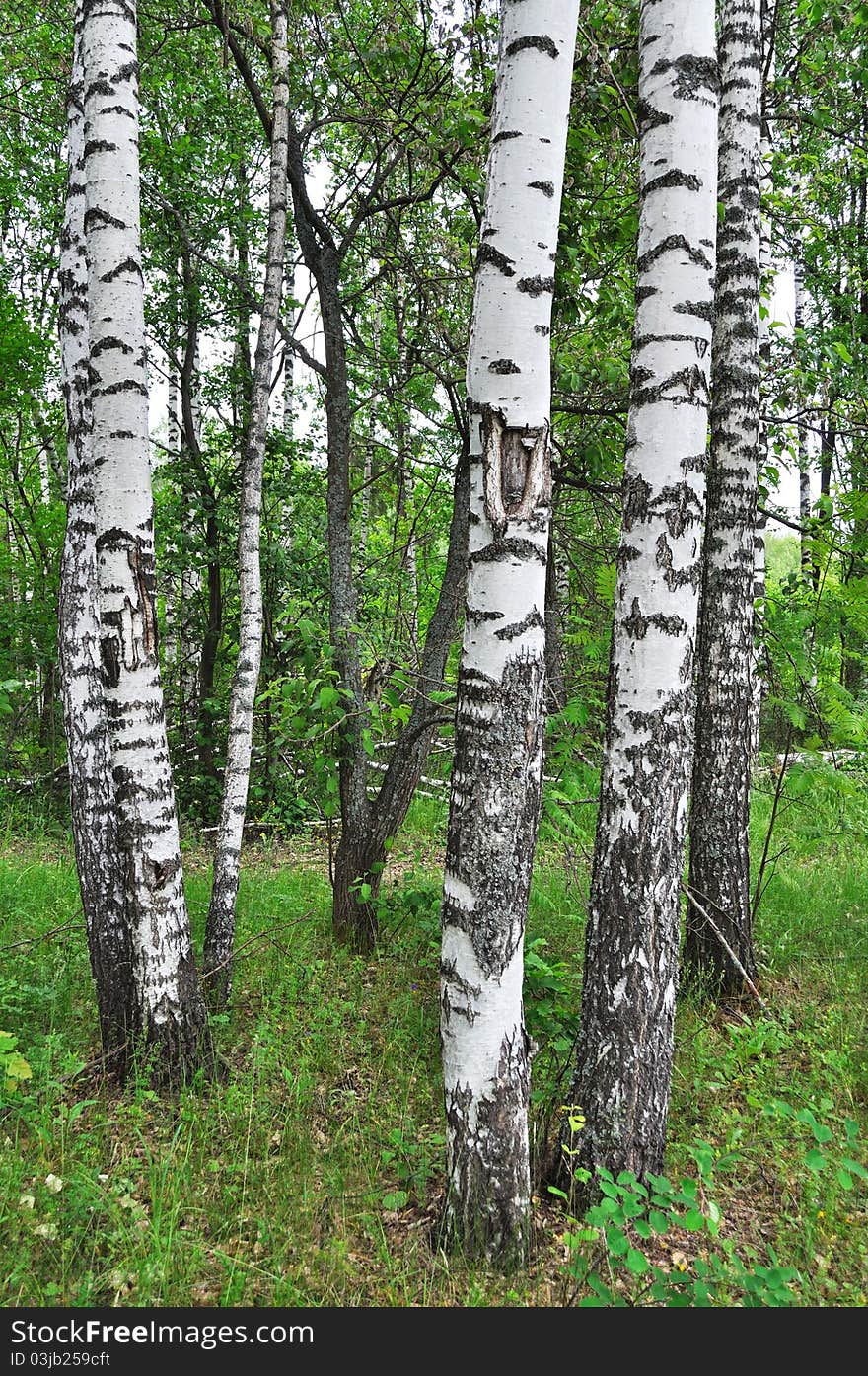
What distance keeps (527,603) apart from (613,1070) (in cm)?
166

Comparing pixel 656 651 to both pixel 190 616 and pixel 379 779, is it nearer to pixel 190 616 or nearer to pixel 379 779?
pixel 379 779

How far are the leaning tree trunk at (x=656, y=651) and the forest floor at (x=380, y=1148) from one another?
0.28m

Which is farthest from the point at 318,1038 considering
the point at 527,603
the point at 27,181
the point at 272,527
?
the point at 27,181

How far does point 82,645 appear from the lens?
3.77 metres

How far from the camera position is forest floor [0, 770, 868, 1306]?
2.28 metres

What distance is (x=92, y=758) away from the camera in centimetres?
371

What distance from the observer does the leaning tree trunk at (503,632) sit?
2.31 m

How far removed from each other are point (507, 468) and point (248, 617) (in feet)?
7.38

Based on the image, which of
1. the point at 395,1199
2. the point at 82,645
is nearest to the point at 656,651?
the point at 395,1199

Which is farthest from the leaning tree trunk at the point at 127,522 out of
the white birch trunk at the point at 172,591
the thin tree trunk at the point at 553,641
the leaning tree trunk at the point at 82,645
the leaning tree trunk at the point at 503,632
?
the white birch trunk at the point at 172,591

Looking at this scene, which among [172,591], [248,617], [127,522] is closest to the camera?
[127,522]

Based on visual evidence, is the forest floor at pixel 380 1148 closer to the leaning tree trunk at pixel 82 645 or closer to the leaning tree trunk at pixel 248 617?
the leaning tree trunk at pixel 248 617

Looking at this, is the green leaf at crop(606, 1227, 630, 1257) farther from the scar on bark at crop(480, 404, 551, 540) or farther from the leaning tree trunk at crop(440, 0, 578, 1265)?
the scar on bark at crop(480, 404, 551, 540)

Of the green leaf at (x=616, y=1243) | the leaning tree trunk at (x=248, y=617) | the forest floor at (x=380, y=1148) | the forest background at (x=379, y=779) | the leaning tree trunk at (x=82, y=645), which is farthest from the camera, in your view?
the leaning tree trunk at (x=248, y=617)
